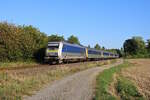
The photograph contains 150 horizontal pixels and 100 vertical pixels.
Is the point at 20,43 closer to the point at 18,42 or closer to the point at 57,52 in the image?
the point at 18,42

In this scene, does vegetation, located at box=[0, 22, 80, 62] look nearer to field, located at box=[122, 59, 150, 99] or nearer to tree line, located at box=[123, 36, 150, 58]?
field, located at box=[122, 59, 150, 99]

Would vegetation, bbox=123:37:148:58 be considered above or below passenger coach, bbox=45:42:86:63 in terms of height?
above

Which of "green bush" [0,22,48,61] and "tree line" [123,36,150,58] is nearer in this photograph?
"green bush" [0,22,48,61]

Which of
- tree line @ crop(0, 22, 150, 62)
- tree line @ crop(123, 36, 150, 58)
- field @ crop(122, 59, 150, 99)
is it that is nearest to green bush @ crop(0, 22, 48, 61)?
tree line @ crop(0, 22, 150, 62)

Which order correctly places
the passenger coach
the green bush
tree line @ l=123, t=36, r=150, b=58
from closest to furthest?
the green bush
the passenger coach
tree line @ l=123, t=36, r=150, b=58

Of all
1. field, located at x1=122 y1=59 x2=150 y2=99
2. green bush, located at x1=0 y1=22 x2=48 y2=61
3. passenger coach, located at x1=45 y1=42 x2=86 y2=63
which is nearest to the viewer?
field, located at x1=122 y1=59 x2=150 y2=99

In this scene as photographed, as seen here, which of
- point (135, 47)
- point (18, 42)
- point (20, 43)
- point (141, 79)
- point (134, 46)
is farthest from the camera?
point (134, 46)

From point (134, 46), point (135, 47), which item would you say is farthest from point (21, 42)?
point (134, 46)

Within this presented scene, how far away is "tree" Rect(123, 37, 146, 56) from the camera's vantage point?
13675 cm

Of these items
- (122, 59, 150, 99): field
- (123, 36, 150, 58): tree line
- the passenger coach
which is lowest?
(122, 59, 150, 99): field

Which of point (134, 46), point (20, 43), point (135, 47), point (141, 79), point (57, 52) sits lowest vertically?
point (141, 79)

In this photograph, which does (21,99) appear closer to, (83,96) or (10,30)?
(83,96)

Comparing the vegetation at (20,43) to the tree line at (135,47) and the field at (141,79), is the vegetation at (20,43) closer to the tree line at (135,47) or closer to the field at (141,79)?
the field at (141,79)

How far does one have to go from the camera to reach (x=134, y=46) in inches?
5571
